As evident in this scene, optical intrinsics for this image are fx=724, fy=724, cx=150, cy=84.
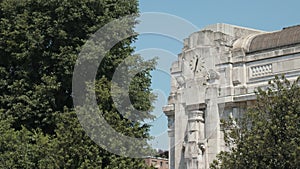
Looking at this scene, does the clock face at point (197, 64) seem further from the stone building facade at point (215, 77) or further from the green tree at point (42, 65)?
the green tree at point (42, 65)

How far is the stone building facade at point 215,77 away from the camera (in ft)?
82.3

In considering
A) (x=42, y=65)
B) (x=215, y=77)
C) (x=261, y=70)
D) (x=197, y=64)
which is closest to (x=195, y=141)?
→ (x=215, y=77)

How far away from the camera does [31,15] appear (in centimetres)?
3262

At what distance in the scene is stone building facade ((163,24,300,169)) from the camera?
25.1 meters

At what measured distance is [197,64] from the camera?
27.3m

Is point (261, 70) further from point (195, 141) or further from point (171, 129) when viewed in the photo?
point (171, 129)

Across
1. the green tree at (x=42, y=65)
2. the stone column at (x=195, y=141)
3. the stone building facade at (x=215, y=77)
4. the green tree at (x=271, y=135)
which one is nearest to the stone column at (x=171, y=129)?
the stone building facade at (x=215, y=77)

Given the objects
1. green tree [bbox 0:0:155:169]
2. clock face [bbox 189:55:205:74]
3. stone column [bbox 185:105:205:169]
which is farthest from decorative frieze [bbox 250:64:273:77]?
green tree [bbox 0:0:155:169]

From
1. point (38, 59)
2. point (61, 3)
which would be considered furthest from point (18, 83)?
point (61, 3)

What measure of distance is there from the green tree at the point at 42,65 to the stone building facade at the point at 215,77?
2113 millimetres

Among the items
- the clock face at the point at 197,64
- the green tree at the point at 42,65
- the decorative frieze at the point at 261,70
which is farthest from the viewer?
the green tree at the point at 42,65

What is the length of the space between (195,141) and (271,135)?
6.23 m

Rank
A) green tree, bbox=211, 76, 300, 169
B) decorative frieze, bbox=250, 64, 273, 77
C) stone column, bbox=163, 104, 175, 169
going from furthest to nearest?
stone column, bbox=163, 104, 175, 169, decorative frieze, bbox=250, 64, 273, 77, green tree, bbox=211, 76, 300, 169

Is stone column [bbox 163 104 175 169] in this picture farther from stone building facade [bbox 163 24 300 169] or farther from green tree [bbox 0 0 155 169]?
green tree [bbox 0 0 155 169]
